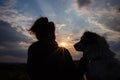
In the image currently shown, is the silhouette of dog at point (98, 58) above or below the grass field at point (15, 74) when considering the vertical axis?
below

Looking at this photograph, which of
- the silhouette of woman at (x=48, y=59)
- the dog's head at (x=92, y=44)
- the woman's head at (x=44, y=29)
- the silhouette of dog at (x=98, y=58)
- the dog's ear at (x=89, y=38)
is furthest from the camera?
the dog's ear at (x=89, y=38)

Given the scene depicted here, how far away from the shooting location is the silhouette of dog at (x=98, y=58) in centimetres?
578

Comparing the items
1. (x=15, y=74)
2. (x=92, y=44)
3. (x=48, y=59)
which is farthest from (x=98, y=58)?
(x=15, y=74)

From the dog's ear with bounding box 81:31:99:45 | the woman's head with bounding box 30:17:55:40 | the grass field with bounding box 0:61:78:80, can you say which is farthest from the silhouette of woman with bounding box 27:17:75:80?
the grass field with bounding box 0:61:78:80

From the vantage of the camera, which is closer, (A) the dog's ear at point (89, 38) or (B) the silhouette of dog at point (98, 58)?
(B) the silhouette of dog at point (98, 58)

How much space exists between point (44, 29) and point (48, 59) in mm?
808

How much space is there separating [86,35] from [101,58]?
990 millimetres

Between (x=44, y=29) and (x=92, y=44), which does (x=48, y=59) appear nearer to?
(x=44, y=29)

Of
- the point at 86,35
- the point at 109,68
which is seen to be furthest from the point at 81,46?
the point at 109,68

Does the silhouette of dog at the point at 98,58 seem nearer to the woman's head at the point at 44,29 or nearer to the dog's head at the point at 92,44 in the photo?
the dog's head at the point at 92,44

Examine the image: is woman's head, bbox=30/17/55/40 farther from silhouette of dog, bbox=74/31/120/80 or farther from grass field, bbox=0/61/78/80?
grass field, bbox=0/61/78/80

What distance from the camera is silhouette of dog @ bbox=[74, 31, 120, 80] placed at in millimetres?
5777

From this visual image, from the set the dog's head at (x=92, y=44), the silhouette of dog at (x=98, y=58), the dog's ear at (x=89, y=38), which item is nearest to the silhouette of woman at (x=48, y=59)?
the silhouette of dog at (x=98, y=58)

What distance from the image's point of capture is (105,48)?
6395 mm
